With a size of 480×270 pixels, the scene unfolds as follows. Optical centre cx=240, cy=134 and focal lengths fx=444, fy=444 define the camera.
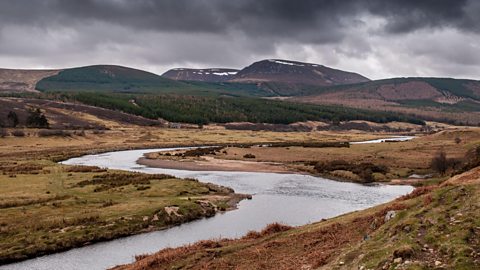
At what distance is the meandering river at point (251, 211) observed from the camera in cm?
4175

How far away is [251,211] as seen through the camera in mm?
61625

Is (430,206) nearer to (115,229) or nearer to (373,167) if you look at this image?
(115,229)

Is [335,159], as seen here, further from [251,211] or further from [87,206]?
[87,206]

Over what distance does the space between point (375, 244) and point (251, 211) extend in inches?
1598

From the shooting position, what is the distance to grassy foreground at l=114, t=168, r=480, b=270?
60.3 feet

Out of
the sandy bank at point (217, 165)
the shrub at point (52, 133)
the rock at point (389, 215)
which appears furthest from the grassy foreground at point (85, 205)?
the shrub at point (52, 133)

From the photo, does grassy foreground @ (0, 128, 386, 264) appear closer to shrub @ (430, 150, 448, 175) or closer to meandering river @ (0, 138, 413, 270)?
meandering river @ (0, 138, 413, 270)

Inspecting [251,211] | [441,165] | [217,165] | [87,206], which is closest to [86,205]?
[87,206]

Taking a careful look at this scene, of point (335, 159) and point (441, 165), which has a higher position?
point (441, 165)

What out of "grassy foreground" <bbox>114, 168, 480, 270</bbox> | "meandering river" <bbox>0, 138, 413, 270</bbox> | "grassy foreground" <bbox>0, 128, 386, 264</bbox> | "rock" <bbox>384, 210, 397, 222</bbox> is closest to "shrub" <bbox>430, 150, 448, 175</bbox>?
"meandering river" <bbox>0, 138, 413, 270</bbox>

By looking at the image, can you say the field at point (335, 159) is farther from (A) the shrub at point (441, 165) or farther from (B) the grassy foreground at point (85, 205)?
(B) the grassy foreground at point (85, 205)

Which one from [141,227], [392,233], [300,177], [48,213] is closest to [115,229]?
[141,227]

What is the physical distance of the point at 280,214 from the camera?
59.7 meters

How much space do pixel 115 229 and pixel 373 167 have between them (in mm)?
69440
